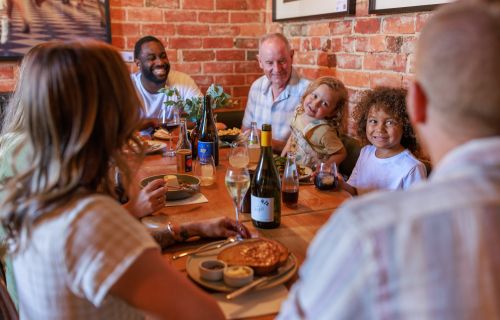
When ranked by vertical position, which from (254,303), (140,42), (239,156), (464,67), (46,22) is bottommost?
(254,303)

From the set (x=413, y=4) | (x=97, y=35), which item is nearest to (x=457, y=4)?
(x=413, y=4)

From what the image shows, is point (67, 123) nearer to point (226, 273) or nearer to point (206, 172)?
point (226, 273)

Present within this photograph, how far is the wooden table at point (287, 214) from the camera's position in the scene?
4.20 feet

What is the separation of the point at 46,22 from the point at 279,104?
69.9 inches

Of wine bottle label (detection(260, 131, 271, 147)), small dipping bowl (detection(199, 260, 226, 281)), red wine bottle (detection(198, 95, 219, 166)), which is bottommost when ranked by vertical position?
small dipping bowl (detection(199, 260, 226, 281))

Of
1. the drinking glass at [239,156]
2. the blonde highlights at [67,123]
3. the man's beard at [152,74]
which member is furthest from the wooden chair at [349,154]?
the blonde highlights at [67,123]

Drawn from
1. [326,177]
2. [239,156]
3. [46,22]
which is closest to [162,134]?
[239,156]

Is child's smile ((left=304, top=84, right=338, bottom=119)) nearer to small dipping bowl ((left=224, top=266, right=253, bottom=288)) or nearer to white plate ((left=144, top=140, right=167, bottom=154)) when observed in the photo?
white plate ((left=144, top=140, right=167, bottom=154))

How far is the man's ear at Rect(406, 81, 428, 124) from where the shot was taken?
0.66m

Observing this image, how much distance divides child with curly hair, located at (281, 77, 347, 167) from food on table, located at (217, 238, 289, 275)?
1.22 m

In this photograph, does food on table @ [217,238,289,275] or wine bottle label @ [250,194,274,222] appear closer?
food on table @ [217,238,289,275]

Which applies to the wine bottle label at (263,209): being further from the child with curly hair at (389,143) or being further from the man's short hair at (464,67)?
the man's short hair at (464,67)

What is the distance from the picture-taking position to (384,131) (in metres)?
2.05

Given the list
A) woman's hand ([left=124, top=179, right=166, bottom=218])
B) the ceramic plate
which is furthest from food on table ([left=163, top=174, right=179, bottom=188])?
woman's hand ([left=124, top=179, right=166, bottom=218])
